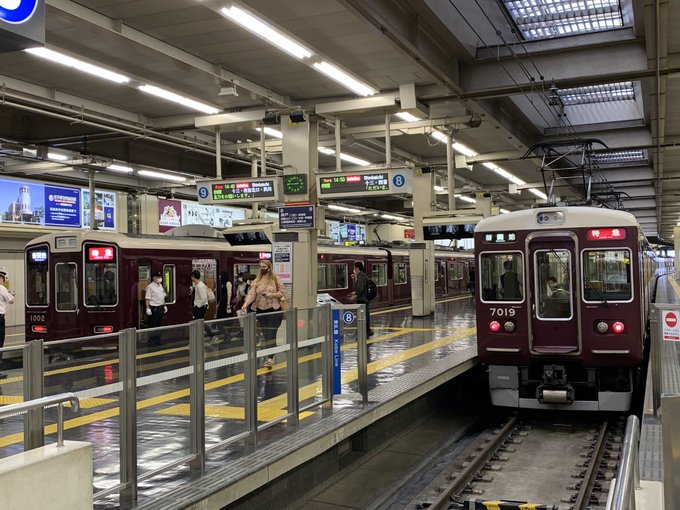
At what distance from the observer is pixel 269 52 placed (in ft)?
35.3

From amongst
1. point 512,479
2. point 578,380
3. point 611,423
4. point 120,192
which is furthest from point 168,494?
point 120,192

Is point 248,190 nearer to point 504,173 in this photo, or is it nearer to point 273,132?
point 273,132

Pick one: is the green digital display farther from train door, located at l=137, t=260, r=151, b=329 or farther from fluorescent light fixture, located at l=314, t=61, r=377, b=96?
train door, located at l=137, t=260, r=151, b=329

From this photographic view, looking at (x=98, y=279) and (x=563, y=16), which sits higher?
(x=563, y=16)

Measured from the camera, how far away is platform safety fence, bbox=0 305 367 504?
418 cm

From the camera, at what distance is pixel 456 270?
3350 cm

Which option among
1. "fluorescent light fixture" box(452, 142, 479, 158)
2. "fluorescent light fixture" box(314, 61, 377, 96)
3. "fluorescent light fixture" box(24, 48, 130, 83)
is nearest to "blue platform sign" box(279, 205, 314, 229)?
"fluorescent light fixture" box(314, 61, 377, 96)

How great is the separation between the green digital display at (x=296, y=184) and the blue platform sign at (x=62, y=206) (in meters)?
11.9

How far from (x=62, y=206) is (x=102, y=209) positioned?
1.72 meters

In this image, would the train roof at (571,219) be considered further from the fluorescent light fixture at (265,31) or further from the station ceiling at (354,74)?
the fluorescent light fixture at (265,31)

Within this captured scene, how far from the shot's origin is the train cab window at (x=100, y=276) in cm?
1333

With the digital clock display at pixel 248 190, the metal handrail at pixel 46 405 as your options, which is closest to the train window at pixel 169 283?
the digital clock display at pixel 248 190

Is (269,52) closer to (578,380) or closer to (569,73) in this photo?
(569,73)

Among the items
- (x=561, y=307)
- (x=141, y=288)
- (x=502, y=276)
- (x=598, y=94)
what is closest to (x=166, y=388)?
(x=502, y=276)
